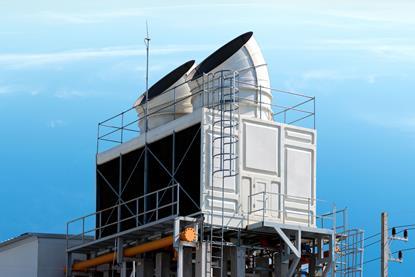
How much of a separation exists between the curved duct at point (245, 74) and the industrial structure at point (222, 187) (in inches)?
1.5

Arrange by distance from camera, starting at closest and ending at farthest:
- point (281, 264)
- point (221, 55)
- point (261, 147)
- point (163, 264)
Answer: point (281, 264) < point (261, 147) < point (163, 264) < point (221, 55)

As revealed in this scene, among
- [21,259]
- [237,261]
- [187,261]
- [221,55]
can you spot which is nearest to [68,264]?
[21,259]

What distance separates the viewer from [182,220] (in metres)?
41.0

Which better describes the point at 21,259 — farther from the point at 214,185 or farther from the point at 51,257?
the point at 214,185

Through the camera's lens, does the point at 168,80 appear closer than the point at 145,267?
No

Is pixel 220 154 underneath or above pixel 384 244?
above

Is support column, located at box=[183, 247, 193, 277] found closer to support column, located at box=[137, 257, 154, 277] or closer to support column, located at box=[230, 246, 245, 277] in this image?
support column, located at box=[230, 246, 245, 277]

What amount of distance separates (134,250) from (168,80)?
762 centimetres

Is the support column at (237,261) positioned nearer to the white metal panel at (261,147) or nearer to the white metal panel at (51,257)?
the white metal panel at (261,147)

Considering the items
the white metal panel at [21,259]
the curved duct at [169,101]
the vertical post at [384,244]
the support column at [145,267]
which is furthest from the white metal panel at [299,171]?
the white metal panel at [21,259]

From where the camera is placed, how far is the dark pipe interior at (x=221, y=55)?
44469 millimetres

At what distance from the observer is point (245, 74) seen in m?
44.4

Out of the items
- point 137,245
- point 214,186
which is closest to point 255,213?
point 214,186

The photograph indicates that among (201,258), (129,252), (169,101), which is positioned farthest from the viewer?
(169,101)
